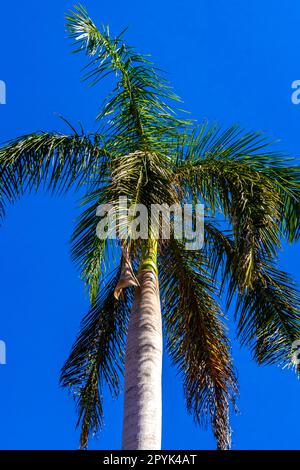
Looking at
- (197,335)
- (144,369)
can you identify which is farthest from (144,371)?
(197,335)

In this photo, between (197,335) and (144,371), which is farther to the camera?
(197,335)

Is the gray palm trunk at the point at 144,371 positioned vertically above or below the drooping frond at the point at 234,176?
below

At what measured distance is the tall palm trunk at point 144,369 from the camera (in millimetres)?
10148

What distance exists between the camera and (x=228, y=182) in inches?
485

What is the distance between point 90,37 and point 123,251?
12.6ft

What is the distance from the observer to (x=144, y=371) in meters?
10.8

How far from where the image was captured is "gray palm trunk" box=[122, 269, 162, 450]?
1014 cm

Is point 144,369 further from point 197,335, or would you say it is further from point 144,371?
point 197,335

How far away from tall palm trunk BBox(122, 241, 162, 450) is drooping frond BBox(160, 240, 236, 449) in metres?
1.02

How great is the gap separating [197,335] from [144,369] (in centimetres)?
213

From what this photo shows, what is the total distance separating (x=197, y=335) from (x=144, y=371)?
2.16 m

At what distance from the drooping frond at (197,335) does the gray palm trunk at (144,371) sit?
1.09 meters

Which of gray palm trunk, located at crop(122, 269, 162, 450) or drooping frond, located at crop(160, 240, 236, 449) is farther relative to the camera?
drooping frond, located at crop(160, 240, 236, 449)
